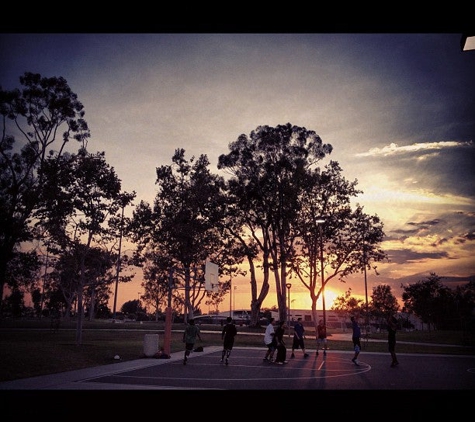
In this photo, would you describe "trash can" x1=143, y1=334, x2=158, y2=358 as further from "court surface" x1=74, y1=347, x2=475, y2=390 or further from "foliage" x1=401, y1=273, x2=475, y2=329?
"foliage" x1=401, y1=273, x2=475, y2=329

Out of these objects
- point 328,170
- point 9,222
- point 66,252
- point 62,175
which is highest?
point 328,170

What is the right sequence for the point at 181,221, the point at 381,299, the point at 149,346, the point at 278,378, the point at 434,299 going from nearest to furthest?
the point at 278,378 → the point at 149,346 → the point at 181,221 → the point at 434,299 → the point at 381,299

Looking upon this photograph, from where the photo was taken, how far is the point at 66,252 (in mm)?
27297

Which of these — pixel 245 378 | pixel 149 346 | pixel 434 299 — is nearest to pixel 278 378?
pixel 245 378

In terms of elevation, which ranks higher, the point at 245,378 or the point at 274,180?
the point at 274,180

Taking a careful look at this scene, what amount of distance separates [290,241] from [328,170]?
830 cm

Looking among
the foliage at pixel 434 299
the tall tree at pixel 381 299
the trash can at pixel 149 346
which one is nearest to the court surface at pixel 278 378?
the trash can at pixel 149 346

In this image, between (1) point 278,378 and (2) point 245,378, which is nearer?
(2) point 245,378

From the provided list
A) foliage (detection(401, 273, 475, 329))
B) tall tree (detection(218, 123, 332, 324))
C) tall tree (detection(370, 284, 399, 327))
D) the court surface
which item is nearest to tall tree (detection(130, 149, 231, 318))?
tall tree (detection(218, 123, 332, 324))

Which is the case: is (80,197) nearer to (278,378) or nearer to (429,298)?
Result: (278,378)

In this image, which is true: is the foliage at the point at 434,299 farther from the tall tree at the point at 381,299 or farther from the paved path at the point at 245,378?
the paved path at the point at 245,378

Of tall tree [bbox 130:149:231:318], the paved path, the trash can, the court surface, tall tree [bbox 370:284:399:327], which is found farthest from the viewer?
tall tree [bbox 370:284:399:327]
